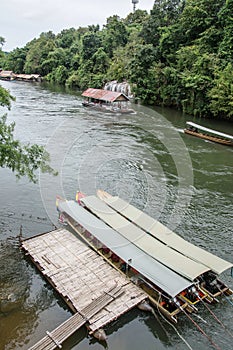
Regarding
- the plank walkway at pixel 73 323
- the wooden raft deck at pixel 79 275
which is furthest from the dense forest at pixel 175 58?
the plank walkway at pixel 73 323

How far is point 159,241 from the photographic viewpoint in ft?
50.3

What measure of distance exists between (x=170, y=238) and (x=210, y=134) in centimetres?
2436

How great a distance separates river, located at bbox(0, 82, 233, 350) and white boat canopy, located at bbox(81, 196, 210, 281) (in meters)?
1.63

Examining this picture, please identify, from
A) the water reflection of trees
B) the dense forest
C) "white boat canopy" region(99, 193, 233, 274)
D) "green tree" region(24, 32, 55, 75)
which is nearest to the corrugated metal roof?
the dense forest

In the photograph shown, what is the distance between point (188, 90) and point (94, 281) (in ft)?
129

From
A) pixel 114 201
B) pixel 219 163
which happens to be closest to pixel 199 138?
pixel 219 163

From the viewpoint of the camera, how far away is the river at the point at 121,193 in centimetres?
1199

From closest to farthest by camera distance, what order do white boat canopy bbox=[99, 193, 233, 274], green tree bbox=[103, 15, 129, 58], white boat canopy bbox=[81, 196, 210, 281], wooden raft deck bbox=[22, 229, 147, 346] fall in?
wooden raft deck bbox=[22, 229, 147, 346]
white boat canopy bbox=[81, 196, 210, 281]
white boat canopy bbox=[99, 193, 233, 274]
green tree bbox=[103, 15, 129, 58]

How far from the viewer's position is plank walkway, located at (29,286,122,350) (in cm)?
1098

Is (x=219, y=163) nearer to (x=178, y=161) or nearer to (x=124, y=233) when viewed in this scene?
(x=178, y=161)

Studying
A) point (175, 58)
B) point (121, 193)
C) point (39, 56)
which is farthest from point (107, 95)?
point (39, 56)

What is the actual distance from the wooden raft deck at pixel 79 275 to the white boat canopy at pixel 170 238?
2.73 m

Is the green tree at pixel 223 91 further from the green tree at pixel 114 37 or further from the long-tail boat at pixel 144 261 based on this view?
the green tree at pixel 114 37

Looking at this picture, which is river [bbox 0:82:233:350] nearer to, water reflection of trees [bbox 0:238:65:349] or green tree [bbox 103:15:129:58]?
water reflection of trees [bbox 0:238:65:349]
